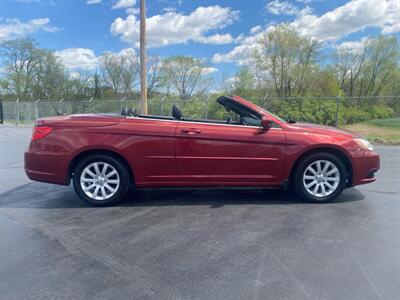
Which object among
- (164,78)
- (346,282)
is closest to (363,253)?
(346,282)

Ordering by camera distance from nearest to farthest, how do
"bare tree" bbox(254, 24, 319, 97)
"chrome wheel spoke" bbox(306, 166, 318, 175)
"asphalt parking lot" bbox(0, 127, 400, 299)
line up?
"asphalt parking lot" bbox(0, 127, 400, 299) → "chrome wheel spoke" bbox(306, 166, 318, 175) → "bare tree" bbox(254, 24, 319, 97)

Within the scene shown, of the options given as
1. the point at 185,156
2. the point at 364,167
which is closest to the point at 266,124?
the point at 185,156

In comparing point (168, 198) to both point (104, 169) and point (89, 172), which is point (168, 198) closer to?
point (104, 169)

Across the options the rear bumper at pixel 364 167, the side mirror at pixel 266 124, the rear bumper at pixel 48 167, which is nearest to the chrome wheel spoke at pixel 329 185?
the rear bumper at pixel 364 167

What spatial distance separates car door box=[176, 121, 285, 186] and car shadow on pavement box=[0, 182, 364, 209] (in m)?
0.36

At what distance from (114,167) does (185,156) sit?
997 mm

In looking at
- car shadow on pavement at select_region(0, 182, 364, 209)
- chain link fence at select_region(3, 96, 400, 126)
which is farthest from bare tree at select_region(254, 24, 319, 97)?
car shadow on pavement at select_region(0, 182, 364, 209)

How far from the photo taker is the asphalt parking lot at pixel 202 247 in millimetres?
2430

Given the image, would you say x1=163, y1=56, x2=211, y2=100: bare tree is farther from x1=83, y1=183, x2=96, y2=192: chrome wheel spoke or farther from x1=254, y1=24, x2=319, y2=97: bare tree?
x1=83, y1=183, x2=96, y2=192: chrome wheel spoke

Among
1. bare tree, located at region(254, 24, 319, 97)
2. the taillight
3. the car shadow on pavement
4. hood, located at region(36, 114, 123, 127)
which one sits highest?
bare tree, located at region(254, 24, 319, 97)

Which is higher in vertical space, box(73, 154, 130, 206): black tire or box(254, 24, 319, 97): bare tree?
box(254, 24, 319, 97): bare tree

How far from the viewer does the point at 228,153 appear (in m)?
4.40

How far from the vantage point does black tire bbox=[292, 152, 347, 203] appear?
445 cm

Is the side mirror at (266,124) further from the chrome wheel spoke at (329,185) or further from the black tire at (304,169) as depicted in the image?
the chrome wheel spoke at (329,185)
